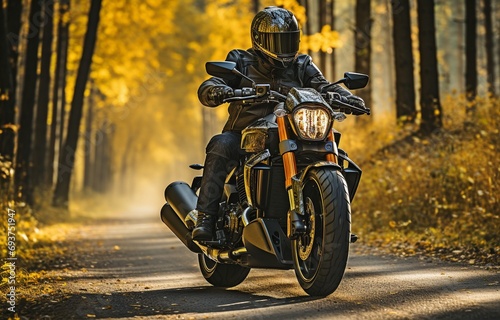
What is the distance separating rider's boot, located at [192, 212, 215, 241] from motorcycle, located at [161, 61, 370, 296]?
0.09 meters

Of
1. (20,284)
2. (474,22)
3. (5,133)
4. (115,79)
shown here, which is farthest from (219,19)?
(20,284)

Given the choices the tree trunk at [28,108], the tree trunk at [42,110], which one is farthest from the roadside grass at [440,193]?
the tree trunk at [42,110]

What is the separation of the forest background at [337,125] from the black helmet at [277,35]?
311 centimetres

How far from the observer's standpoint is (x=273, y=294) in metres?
6.83

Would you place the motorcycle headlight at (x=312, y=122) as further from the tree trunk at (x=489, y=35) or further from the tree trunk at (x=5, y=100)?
the tree trunk at (x=489, y=35)

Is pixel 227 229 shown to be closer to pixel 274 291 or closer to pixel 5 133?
pixel 274 291

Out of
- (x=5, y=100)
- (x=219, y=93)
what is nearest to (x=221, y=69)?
(x=219, y=93)

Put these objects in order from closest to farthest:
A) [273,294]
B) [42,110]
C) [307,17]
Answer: [273,294] → [42,110] → [307,17]

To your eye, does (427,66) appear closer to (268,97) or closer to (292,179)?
(268,97)

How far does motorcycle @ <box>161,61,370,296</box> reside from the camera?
19.7 ft

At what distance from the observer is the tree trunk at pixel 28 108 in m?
17.1

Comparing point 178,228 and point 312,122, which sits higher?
point 312,122

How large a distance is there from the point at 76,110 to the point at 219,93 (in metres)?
17.0

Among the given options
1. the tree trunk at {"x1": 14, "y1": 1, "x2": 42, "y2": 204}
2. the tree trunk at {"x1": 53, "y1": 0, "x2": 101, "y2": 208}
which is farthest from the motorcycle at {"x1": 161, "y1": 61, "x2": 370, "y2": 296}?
the tree trunk at {"x1": 53, "y1": 0, "x2": 101, "y2": 208}
